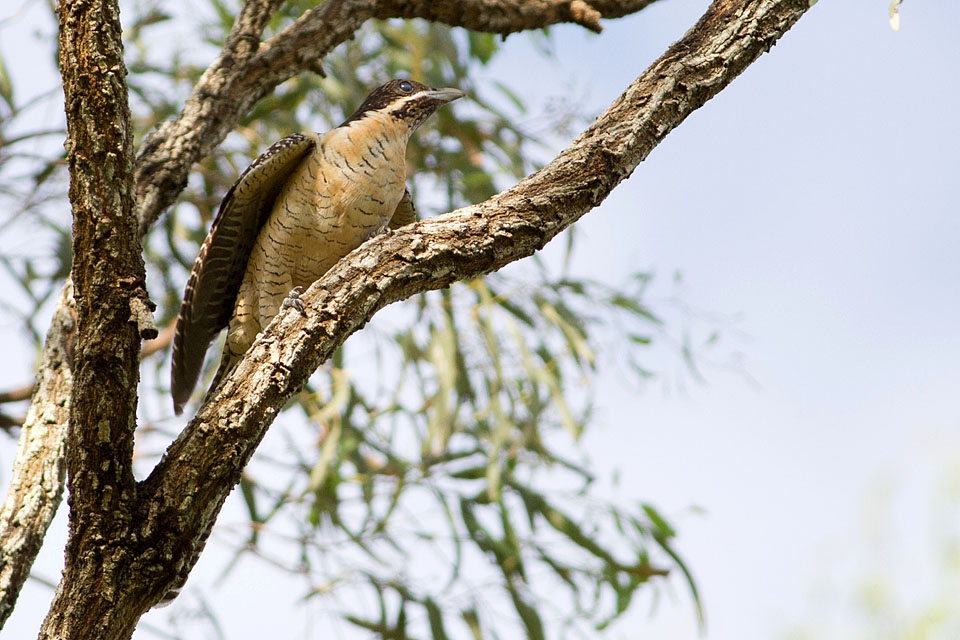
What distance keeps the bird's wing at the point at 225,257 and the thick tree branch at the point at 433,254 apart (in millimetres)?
1318

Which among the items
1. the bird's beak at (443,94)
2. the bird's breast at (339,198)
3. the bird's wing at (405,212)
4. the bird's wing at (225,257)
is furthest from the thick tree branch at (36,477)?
the bird's beak at (443,94)

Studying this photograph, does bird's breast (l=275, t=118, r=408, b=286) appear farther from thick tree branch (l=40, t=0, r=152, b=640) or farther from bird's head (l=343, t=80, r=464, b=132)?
thick tree branch (l=40, t=0, r=152, b=640)

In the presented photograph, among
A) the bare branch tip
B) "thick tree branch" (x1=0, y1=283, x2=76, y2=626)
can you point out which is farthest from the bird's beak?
"thick tree branch" (x1=0, y1=283, x2=76, y2=626)

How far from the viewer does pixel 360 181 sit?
3457mm

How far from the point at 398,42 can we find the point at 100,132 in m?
4.11

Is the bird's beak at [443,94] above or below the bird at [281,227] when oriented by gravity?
above

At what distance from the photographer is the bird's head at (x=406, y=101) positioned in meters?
3.90

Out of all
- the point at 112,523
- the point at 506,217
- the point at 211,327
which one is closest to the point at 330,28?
the point at 211,327

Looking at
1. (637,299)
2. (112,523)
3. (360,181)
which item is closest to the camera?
(112,523)

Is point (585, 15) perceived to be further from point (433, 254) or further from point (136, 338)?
point (136, 338)

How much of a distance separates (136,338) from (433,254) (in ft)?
2.02

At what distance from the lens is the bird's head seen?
12.8ft

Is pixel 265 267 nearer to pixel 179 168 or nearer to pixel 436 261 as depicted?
pixel 179 168

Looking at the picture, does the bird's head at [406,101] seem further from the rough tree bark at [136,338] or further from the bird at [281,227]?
the rough tree bark at [136,338]
